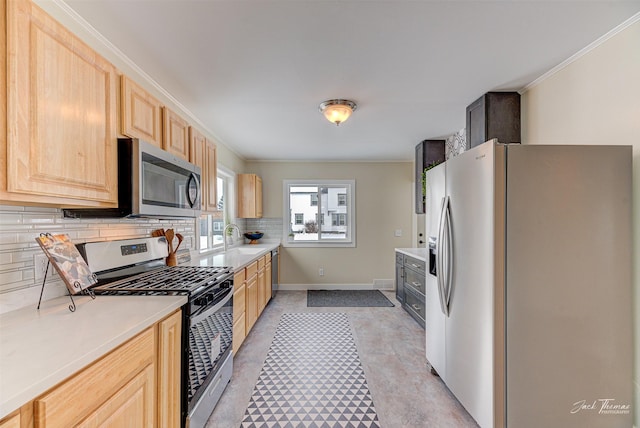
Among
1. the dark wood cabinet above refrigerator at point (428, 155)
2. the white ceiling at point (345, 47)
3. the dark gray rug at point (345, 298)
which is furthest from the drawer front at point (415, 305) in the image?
the white ceiling at point (345, 47)

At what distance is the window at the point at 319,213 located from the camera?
5.43 m

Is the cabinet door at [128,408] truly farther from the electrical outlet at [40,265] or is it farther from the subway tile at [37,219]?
the subway tile at [37,219]

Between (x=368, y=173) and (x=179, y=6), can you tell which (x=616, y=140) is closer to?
(x=179, y=6)

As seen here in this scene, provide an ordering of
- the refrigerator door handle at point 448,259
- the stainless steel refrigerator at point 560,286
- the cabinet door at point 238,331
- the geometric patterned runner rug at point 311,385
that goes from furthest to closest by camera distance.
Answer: the cabinet door at point 238,331 → the refrigerator door handle at point 448,259 → the geometric patterned runner rug at point 311,385 → the stainless steel refrigerator at point 560,286

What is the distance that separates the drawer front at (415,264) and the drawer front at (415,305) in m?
0.34

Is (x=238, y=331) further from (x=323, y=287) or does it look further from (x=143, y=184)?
(x=323, y=287)

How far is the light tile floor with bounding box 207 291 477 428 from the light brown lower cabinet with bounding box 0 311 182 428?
685mm

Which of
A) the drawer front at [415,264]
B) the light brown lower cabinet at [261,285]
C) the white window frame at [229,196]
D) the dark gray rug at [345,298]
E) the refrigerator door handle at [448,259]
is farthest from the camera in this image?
the dark gray rug at [345,298]

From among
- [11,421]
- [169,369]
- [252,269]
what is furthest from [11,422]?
[252,269]

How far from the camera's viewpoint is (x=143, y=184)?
1.69 m

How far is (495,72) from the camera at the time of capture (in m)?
2.16

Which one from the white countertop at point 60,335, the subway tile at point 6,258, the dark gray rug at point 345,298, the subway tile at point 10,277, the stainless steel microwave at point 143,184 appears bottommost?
the dark gray rug at point 345,298

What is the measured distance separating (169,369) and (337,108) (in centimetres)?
231

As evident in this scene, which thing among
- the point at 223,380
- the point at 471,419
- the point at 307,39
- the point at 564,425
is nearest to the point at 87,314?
the point at 223,380
